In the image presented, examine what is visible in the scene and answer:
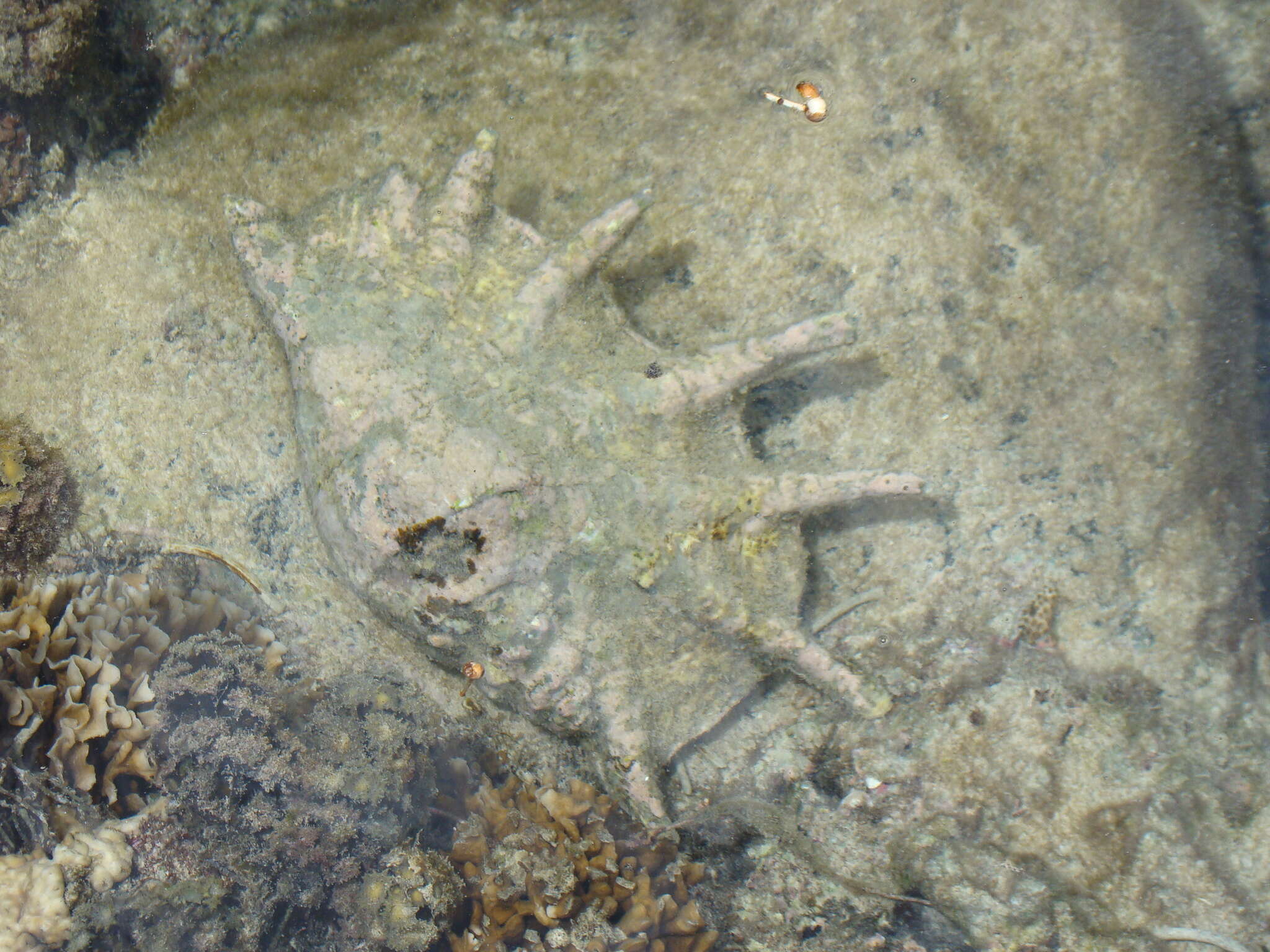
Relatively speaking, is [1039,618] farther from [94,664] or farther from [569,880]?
[94,664]

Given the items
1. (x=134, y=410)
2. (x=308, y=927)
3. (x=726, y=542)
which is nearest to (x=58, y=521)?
(x=134, y=410)

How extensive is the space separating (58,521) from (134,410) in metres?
0.59

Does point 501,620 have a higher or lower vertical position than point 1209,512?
higher

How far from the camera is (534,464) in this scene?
2.68 m

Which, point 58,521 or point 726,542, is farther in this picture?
point 58,521

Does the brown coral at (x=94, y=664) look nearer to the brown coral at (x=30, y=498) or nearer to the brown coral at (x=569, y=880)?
the brown coral at (x=30, y=498)

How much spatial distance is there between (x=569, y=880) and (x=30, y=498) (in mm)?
2801

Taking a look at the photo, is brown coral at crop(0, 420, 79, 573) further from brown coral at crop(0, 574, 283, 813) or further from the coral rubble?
the coral rubble

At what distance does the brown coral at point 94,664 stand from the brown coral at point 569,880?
4.07ft

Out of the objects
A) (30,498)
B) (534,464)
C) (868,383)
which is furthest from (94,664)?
(868,383)

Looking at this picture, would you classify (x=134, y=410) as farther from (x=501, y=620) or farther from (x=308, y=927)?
(x=308, y=927)

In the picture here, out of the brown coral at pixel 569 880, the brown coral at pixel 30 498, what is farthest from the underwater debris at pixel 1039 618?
the brown coral at pixel 30 498

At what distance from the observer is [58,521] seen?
3336mm

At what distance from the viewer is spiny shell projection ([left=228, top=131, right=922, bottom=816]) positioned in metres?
2.70
